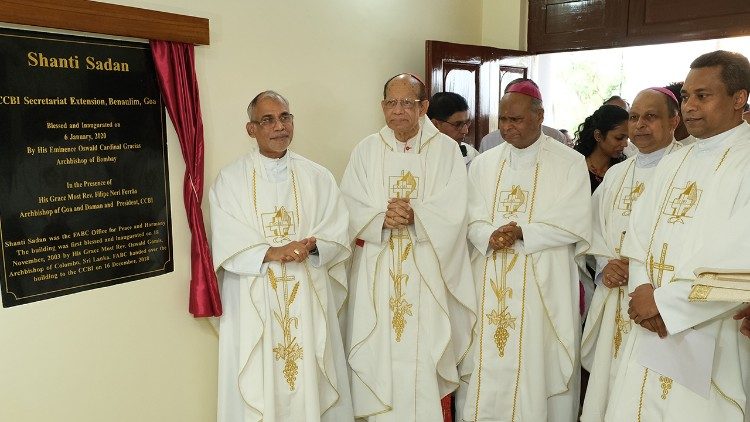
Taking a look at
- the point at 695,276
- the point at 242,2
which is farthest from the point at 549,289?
the point at 242,2

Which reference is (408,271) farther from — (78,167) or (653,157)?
(78,167)

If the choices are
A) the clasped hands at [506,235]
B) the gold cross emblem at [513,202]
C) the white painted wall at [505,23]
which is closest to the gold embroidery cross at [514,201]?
the gold cross emblem at [513,202]

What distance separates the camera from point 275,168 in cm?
342

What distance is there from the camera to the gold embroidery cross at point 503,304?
11.8 feet

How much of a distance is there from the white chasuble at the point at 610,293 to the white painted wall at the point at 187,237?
1989mm

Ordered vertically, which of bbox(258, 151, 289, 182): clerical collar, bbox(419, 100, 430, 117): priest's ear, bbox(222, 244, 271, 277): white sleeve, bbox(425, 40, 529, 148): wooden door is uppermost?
bbox(425, 40, 529, 148): wooden door

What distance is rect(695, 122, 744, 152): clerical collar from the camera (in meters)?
2.59

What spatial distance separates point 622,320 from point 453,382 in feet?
3.51

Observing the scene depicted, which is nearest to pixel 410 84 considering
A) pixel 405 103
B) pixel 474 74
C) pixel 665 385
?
pixel 405 103

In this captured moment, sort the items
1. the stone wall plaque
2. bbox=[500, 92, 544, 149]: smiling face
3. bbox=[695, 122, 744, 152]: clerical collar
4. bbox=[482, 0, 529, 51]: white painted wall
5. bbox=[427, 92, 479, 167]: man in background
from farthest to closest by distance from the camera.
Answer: bbox=[482, 0, 529, 51]: white painted wall
bbox=[427, 92, 479, 167]: man in background
bbox=[500, 92, 544, 149]: smiling face
the stone wall plaque
bbox=[695, 122, 744, 152]: clerical collar

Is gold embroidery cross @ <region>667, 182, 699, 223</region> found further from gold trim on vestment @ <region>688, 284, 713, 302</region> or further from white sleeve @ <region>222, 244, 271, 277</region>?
white sleeve @ <region>222, 244, 271, 277</region>

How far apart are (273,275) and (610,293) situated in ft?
6.23

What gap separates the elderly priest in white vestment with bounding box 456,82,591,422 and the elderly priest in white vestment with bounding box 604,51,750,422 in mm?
777

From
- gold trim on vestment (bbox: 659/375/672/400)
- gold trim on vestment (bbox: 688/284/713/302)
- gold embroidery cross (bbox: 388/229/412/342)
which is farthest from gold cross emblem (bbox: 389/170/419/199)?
gold trim on vestment (bbox: 688/284/713/302)
